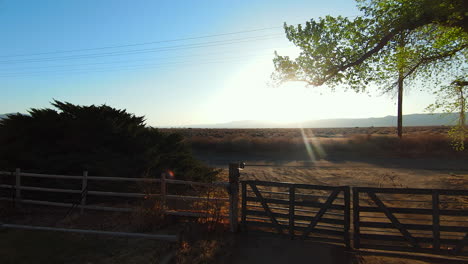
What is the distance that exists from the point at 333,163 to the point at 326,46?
1312 cm

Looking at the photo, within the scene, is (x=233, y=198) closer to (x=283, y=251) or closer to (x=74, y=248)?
(x=283, y=251)

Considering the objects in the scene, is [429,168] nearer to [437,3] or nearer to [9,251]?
[437,3]

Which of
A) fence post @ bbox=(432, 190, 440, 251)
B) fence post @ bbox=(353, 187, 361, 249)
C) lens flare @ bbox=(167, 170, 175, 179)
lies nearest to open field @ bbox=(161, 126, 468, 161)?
lens flare @ bbox=(167, 170, 175, 179)

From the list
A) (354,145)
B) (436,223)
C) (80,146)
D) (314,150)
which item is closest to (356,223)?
(436,223)

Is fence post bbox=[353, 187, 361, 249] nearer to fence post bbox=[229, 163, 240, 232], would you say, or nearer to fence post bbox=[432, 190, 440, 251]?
fence post bbox=[432, 190, 440, 251]

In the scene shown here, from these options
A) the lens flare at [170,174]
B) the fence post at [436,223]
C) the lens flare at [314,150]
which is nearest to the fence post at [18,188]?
the lens flare at [170,174]

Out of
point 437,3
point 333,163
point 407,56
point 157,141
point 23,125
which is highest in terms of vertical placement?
point 437,3

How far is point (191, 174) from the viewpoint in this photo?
10.9m

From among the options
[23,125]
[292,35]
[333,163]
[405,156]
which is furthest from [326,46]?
→ [405,156]

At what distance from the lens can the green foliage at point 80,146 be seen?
9016 mm

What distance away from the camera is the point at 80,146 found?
9.42 m

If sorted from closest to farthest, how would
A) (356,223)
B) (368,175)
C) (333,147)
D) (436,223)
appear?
(436,223), (356,223), (368,175), (333,147)

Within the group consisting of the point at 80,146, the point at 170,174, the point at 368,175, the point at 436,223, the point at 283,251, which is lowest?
the point at 368,175

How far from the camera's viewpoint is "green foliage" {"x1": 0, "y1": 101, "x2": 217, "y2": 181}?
29.6 ft
